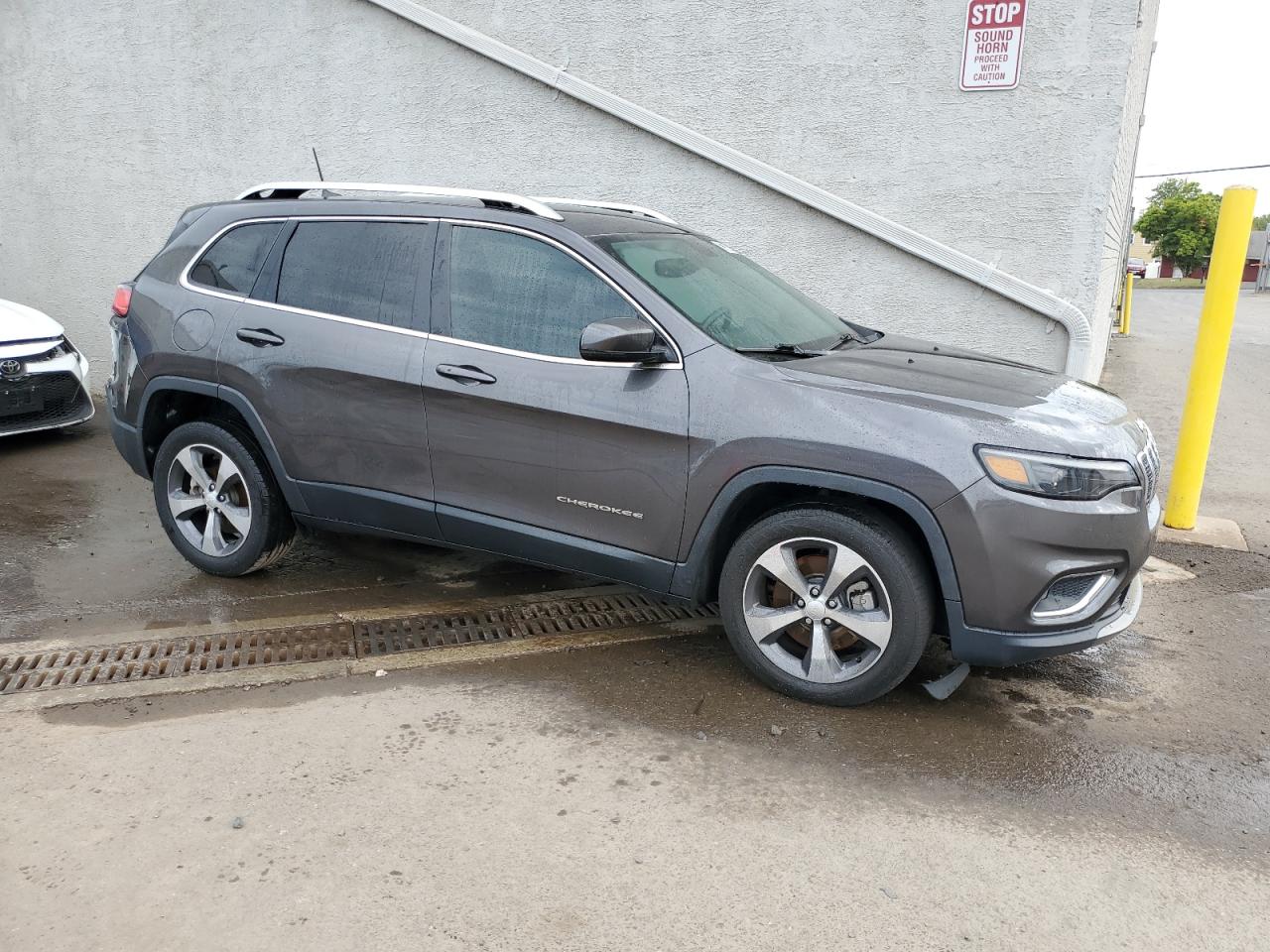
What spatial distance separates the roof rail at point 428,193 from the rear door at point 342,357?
0.68 ft

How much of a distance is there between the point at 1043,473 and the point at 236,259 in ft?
11.9

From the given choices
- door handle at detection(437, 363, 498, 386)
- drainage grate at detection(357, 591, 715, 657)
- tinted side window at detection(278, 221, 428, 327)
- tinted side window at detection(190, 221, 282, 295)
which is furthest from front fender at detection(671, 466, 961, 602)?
tinted side window at detection(190, 221, 282, 295)

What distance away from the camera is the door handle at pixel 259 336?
4441 millimetres

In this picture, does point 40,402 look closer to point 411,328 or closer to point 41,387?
point 41,387

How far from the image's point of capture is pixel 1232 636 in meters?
4.44

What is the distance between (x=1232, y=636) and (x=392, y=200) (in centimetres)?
416

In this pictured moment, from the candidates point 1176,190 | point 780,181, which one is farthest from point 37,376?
point 1176,190

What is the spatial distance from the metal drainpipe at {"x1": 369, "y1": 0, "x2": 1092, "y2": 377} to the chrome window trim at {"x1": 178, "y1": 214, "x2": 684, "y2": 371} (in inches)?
117

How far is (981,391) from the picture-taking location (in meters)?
3.62

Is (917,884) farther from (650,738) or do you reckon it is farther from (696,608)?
(696,608)

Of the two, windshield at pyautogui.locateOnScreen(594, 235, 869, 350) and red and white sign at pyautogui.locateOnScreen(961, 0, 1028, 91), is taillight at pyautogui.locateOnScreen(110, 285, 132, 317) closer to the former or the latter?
windshield at pyautogui.locateOnScreen(594, 235, 869, 350)

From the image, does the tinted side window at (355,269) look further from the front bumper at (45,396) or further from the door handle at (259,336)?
the front bumper at (45,396)

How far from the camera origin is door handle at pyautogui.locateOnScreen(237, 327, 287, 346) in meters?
4.44

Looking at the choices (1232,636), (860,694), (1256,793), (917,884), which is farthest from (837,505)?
(1232,636)
